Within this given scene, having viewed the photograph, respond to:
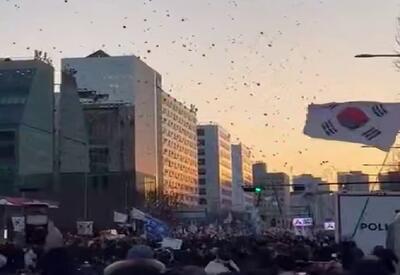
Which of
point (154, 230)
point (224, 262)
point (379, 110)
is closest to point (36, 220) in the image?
point (154, 230)

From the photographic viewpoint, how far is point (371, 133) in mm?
17516

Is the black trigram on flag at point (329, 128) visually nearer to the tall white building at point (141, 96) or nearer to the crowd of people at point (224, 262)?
the crowd of people at point (224, 262)

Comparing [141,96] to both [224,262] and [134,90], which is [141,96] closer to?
[134,90]

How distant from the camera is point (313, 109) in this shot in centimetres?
1797

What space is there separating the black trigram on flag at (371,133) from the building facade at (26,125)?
84.6 meters

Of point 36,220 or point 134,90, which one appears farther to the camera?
point 134,90

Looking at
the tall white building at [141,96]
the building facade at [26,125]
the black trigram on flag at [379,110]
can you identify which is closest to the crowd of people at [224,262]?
the black trigram on flag at [379,110]

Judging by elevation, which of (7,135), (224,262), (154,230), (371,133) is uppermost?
(7,135)

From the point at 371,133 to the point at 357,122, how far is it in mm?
331

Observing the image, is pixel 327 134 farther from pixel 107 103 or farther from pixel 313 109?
pixel 107 103

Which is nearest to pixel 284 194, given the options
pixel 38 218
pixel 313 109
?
pixel 38 218

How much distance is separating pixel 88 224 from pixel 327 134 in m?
45.5

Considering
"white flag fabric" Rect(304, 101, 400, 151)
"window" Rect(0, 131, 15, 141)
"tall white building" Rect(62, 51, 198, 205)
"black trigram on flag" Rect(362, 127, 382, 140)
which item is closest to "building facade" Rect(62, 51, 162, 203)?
"tall white building" Rect(62, 51, 198, 205)

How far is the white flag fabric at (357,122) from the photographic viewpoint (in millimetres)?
17494
